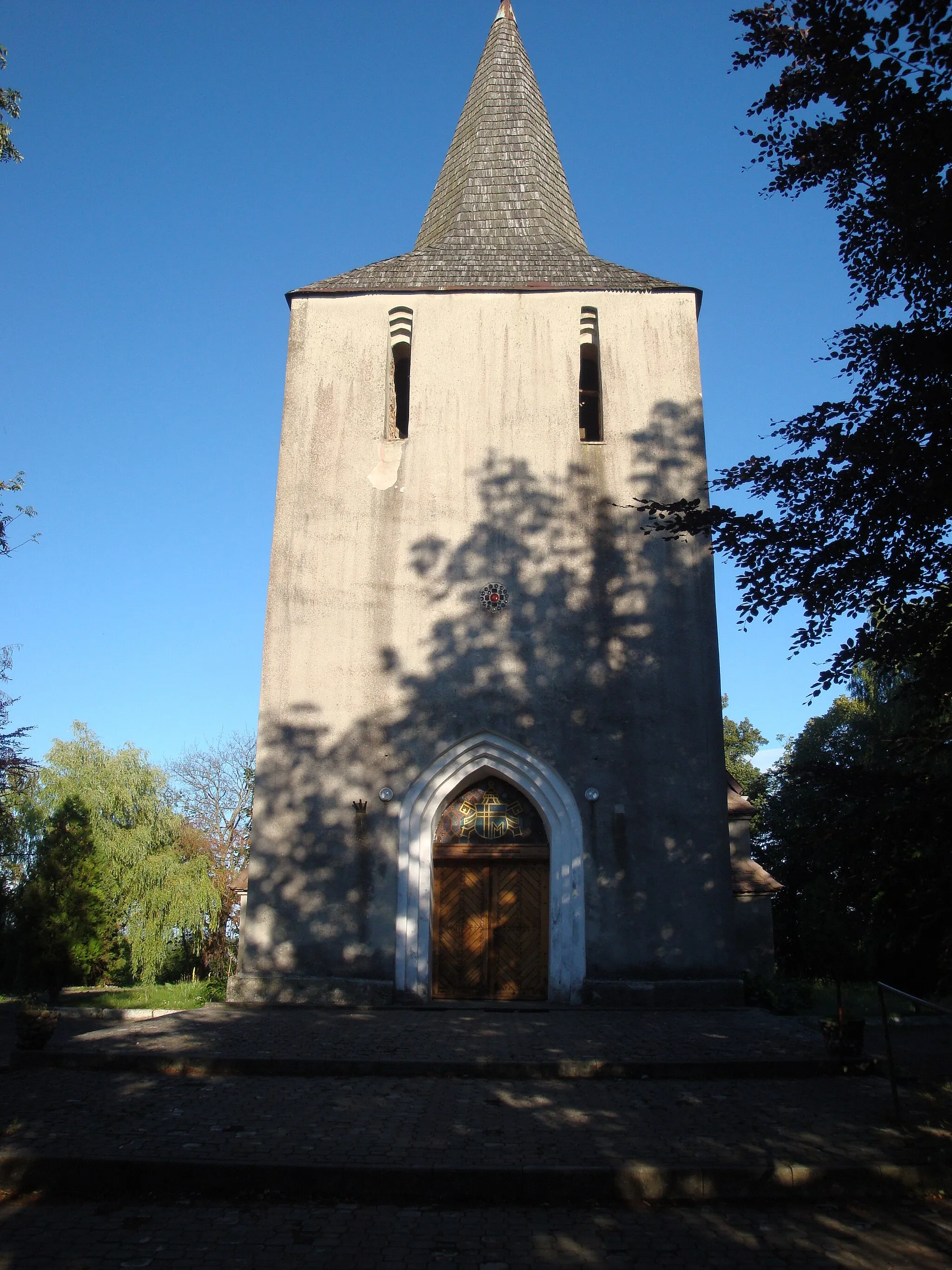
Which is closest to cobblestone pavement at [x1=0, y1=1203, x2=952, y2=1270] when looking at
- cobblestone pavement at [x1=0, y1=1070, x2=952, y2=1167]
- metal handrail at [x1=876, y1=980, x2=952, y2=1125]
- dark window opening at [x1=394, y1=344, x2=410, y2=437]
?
cobblestone pavement at [x1=0, y1=1070, x2=952, y2=1167]

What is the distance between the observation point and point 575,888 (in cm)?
1251

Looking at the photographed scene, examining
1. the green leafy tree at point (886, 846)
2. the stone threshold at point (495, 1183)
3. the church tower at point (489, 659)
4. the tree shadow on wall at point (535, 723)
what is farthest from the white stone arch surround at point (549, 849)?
the stone threshold at point (495, 1183)

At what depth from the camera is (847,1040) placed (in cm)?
842

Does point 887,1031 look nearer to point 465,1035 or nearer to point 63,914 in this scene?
point 465,1035

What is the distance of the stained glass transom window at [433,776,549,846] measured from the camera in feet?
43.7

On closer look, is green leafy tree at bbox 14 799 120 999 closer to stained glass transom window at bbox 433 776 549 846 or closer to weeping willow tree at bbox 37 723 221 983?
weeping willow tree at bbox 37 723 221 983

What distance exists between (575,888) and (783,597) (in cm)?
622

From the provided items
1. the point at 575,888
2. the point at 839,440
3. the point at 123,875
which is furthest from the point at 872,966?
the point at 123,875

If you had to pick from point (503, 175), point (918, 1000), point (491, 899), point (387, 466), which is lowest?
point (918, 1000)

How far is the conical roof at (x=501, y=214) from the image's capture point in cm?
1559

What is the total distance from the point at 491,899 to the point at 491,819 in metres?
1.13

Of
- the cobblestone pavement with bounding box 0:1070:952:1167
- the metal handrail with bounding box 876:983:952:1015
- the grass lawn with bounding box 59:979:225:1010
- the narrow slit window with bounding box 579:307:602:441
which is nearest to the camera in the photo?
the cobblestone pavement with bounding box 0:1070:952:1167

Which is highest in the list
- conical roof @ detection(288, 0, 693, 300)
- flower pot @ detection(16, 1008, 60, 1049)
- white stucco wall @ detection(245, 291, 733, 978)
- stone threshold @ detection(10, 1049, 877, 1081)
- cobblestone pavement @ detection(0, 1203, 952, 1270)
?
conical roof @ detection(288, 0, 693, 300)

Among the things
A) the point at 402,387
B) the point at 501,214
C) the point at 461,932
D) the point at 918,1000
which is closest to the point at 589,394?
the point at 402,387
